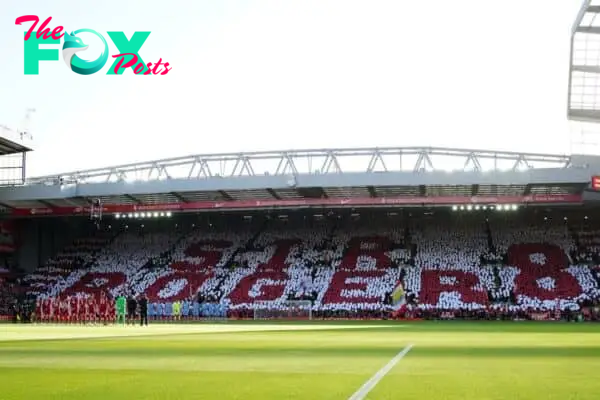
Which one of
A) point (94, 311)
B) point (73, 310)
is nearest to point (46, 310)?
point (73, 310)

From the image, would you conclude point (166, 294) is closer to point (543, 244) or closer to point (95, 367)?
point (543, 244)

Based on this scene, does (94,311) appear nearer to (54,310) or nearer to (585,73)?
(54,310)

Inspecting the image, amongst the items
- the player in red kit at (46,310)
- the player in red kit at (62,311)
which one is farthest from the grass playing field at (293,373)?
the player in red kit at (46,310)

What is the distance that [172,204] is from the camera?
6756 cm

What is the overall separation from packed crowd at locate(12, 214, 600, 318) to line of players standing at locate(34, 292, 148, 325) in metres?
3.68

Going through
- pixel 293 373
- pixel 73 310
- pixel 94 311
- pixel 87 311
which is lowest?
pixel 73 310

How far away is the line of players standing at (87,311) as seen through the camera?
47609mm

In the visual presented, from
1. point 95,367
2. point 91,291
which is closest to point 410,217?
point 91,291

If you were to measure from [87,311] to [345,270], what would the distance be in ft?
70.4

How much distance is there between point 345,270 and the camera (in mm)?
65188

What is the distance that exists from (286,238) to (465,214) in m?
15.2

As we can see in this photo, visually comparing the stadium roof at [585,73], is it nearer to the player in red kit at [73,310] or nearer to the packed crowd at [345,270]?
the packed crowd at [345,270]

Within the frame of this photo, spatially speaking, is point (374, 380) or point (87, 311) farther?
point (87, 311)

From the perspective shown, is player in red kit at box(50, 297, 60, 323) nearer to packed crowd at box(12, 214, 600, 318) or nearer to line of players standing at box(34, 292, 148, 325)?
line of players standing at box(34, 292, 148, 325)
